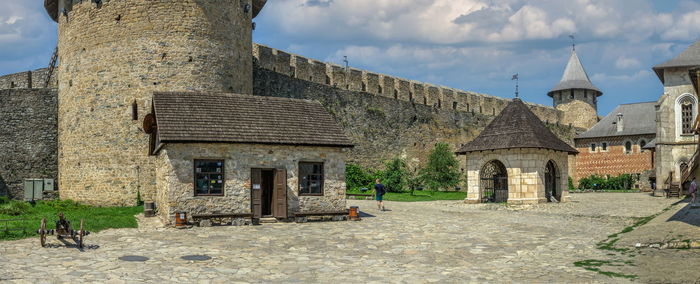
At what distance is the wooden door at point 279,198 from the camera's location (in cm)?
1878

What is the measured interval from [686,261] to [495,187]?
1787cm

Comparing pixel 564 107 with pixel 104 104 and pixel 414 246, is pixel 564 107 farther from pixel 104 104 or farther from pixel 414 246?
pixel 414 246

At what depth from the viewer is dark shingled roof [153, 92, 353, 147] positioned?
18094 mm

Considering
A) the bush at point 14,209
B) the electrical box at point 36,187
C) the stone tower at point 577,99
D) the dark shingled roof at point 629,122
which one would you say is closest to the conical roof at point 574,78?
the stone tower at point 577,99

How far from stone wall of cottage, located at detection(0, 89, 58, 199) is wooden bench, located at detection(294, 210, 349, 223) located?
45.4ft

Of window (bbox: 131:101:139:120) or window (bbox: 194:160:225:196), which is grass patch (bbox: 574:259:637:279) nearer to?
window (bbox: 194:160:225:196)

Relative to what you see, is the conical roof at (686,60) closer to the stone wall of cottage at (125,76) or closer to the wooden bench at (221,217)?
the stone wall of cottage at (125,76)

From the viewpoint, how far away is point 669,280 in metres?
9.70

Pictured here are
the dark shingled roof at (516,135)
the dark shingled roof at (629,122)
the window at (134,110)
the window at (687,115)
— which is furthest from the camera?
the dark shingled roof at (629,122)

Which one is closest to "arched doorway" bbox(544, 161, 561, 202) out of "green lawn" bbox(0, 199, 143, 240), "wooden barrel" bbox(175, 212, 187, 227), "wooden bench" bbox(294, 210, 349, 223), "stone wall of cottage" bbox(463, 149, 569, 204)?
"stone wall of cottage" bbox(463, 149, 569, 204)

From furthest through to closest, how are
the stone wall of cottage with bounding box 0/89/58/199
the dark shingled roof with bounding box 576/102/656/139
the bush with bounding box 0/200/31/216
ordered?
the dark shingled roof with bounding box 576/102/656/139 → the stone wall of cottage with bounding box 0/89/58/199 → the bush with bounding box 0/200/31/216

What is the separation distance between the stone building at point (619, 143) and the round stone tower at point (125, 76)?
1550 inches

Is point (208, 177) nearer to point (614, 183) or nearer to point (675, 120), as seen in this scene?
point (675, 120)

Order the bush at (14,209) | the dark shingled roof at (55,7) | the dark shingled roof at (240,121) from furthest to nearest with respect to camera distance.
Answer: the dark shingled roof at (55,7) → the bush at (14,209) → the dark shingled roof at (240,121)
